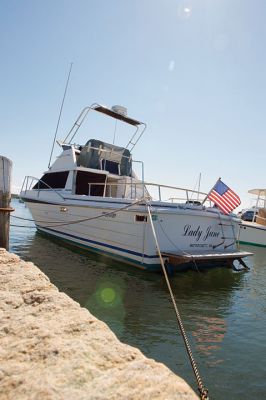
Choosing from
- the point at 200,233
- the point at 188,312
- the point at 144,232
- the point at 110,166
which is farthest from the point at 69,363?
the point at 110,166

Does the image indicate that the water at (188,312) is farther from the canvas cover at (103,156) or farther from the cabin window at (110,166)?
the cabin window at (110,166)

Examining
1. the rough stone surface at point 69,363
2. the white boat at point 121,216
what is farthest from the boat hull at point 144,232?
the rough stone surface at point 69,363

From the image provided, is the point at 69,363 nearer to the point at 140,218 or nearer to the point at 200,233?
the point at 140,218

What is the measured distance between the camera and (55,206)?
1280 centimetres

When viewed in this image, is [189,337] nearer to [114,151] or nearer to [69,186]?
[69,186]

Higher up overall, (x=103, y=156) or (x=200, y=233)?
(x=103, y=156)

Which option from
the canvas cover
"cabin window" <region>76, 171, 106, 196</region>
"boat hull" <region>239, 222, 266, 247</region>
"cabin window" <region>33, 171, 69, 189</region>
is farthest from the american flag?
"boat hull" <region>239, 222, 266, 247</region>

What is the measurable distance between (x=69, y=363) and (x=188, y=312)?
4.69 m

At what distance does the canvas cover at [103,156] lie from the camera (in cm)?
1332

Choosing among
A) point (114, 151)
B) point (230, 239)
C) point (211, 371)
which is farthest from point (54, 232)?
point (211, 371)

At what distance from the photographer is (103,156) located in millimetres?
13953

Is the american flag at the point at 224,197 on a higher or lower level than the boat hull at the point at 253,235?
higher

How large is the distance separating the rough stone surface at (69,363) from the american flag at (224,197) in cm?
752

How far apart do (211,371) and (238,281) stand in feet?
18.6
